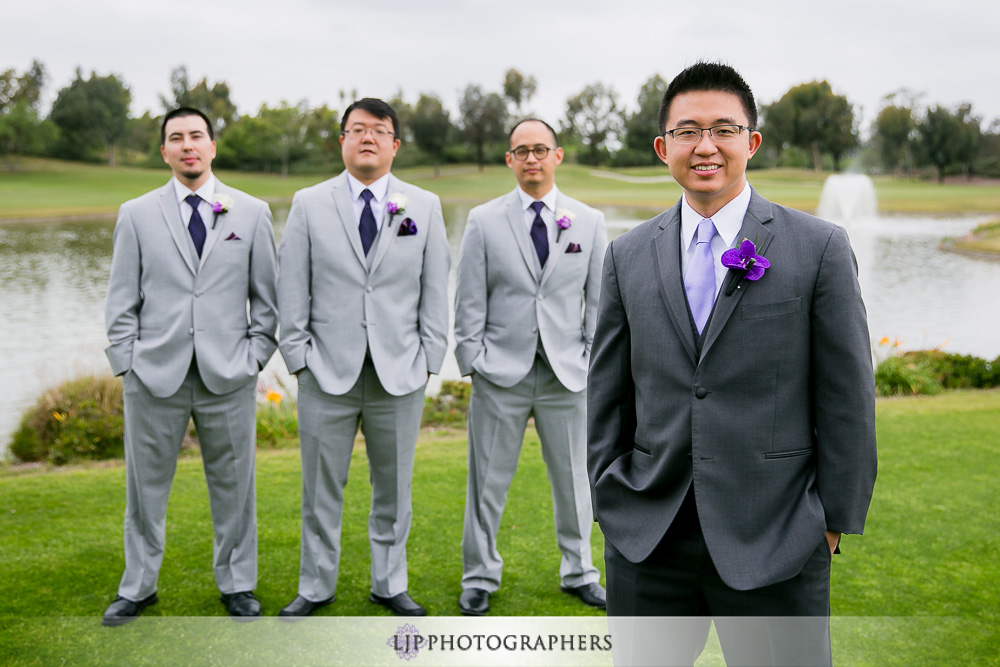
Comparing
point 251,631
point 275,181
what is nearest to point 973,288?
point 251,631

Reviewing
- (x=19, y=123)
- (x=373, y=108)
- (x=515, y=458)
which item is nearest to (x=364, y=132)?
(x=373, y=108)

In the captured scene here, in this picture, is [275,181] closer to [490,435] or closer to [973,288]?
[973,288]

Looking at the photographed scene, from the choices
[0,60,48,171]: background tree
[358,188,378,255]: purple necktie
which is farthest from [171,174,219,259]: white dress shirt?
[0,60,48,171]: background tree

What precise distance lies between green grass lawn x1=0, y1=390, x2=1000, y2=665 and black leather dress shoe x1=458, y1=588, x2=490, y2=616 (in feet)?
0.23

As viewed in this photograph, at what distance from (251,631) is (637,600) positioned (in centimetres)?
229

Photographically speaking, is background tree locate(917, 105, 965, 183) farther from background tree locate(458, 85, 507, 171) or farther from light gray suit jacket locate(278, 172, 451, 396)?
light gray suit jacket locate(278, 172, 451, 396)

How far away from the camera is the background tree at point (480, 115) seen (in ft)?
98.5

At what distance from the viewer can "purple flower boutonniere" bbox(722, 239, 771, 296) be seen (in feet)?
6.47

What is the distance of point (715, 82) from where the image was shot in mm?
2043

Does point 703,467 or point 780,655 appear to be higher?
point 703,467

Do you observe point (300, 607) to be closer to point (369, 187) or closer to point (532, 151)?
point (369, 187)

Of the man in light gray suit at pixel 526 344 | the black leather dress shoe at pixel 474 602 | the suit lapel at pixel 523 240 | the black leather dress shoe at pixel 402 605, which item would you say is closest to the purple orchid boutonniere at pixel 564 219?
the man in light gray suit at pixel 526 344

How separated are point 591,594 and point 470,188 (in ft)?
98.4

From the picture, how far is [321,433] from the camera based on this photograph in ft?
12.5
